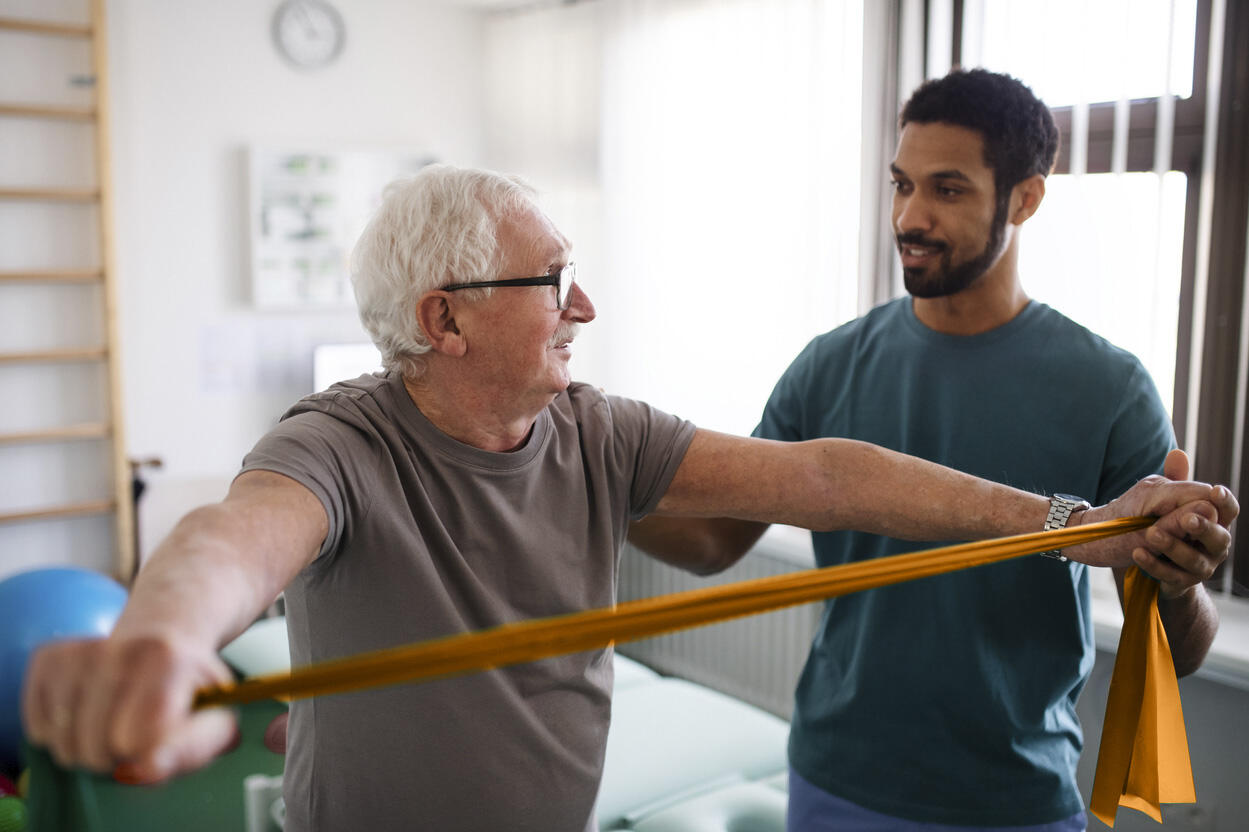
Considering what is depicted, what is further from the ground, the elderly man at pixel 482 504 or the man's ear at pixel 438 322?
the man's ear at pixel 438 322

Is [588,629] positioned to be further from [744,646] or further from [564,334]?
[744,646]

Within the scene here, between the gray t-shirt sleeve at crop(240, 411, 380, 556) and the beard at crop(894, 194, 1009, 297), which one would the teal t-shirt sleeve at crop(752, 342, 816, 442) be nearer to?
the beard at crop(894, 194, 1009, 297)

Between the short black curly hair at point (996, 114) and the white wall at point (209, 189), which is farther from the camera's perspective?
the white wall at point (209, 189)

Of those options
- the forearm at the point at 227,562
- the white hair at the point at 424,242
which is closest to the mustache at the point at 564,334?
the white hair at the point at 424,242

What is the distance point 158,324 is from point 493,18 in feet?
7.15

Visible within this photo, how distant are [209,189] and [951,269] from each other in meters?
3.83

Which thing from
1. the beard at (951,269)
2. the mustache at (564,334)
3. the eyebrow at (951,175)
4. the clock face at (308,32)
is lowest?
the mustache at (564,334)

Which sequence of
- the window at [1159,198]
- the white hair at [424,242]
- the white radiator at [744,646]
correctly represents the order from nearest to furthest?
1. the white hair at [424,242]
2. the window at [1159,198]
3. the white radiator at [744,646]

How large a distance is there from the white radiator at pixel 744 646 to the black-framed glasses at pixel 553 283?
222cm

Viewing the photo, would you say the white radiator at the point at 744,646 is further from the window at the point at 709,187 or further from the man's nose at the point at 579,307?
Answer: the man's nose at the point at 579,307

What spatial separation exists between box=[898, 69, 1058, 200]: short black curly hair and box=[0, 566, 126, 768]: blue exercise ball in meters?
2.74

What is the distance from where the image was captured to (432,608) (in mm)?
1136

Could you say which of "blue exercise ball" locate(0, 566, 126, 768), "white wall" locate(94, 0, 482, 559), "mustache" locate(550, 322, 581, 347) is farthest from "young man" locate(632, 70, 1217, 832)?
"white wall" locate(94, 0, 482, 559)

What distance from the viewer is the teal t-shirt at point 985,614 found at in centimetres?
150
